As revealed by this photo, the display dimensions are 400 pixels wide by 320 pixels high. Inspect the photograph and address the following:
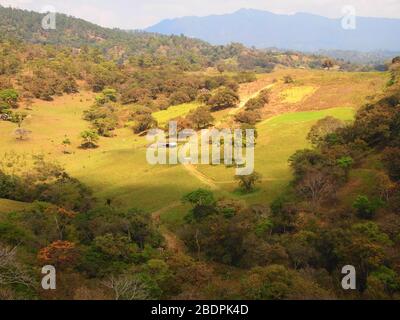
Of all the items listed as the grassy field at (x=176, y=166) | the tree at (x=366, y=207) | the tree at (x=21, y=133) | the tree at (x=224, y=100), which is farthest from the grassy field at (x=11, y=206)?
the tree at (x=224, y=100)

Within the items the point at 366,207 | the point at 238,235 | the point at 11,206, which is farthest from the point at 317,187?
the point at 11,206

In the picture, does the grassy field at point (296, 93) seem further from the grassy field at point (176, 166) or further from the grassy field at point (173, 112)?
the grassy field at point (173, 112)

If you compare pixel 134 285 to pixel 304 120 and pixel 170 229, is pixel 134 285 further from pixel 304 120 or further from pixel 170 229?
pixel 304 120

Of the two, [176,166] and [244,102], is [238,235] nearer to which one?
[176,166]

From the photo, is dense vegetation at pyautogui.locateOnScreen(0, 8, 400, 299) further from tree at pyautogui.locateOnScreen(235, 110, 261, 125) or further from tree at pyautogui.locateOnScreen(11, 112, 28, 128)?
tree at pyautogui.locateOnScreen(11, 112, 28, 128)

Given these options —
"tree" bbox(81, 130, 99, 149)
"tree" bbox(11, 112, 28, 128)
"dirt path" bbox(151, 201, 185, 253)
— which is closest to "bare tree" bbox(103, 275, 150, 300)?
"dirt path" bbox(151, 201, 185, 253)
